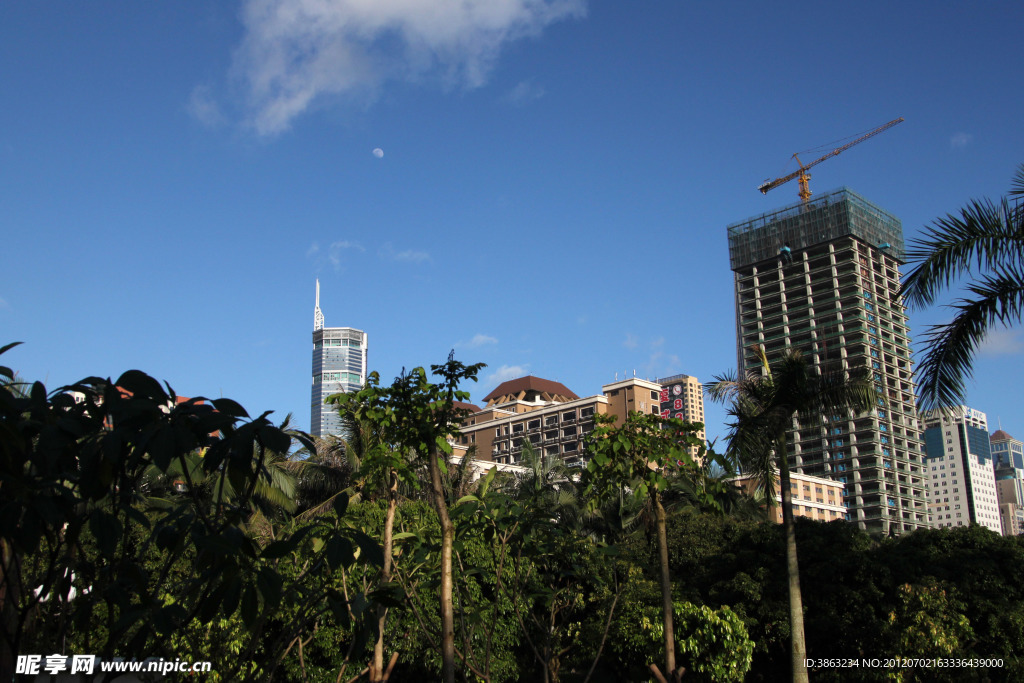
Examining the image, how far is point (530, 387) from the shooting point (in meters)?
163

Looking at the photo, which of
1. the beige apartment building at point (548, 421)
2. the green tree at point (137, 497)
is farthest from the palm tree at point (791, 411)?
the beige apartment building at point (548, 421)

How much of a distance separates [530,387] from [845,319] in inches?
2356

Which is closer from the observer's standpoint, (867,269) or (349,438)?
(349,438)

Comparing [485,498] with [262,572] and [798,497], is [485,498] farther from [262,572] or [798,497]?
[798,497]

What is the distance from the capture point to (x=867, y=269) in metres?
151

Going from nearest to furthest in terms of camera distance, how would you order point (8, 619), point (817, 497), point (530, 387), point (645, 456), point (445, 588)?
point (8, 619)
point (445, 588)
point (645, 456)
point (817, 497)
point (530, 387)

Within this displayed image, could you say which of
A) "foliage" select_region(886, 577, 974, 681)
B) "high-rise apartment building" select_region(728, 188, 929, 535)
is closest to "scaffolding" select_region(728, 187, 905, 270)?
"high-rise apartment building" select_region(728, 188, 929, 535)

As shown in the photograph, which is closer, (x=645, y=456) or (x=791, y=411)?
(x=645, y=456)

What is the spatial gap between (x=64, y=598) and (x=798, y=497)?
121251 millimetres

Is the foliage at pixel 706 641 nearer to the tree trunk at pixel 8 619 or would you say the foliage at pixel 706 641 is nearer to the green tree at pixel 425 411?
the green tree at pixel 425 411

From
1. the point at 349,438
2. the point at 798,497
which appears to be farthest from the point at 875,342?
the point at 349,438

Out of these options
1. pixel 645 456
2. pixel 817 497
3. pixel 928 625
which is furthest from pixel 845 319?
pixel 645 456

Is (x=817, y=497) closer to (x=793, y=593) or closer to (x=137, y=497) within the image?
(x=793, y=593)

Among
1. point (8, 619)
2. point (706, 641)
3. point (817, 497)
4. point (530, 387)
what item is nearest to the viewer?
point (8, 619)
